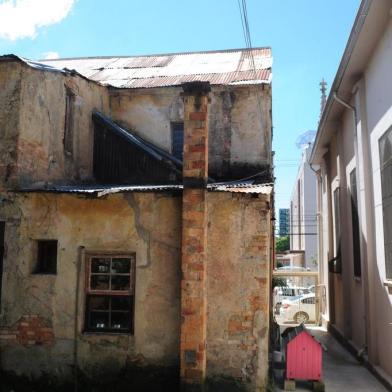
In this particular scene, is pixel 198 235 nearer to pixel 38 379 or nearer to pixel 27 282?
pixel 27 282

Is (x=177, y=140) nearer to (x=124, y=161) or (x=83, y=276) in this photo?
(x=124, y=161)

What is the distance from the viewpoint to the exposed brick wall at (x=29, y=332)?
7621 mm

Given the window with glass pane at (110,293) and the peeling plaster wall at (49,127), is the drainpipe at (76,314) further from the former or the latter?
the peeling plaster wall at (49,127)

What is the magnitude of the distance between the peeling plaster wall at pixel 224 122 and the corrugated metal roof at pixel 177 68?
0.89ft

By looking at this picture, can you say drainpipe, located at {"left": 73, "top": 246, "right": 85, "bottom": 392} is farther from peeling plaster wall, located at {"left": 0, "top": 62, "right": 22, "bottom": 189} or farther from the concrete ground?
the concrete ground

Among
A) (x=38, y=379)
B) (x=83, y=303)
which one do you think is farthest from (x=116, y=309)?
(x=38, y=379)

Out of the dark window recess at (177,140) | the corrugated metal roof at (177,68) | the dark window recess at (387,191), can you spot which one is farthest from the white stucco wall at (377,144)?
the dark window recess at (177,140)

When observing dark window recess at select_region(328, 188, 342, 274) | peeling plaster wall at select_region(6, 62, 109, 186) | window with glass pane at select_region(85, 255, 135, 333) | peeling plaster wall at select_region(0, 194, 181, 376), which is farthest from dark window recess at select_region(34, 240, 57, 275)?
dark window recess at select_region(328, 188, 342, 274)

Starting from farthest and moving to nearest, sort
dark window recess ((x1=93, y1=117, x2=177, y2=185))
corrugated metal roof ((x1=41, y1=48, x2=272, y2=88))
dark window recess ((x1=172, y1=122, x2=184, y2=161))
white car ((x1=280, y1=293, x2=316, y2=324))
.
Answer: white car ((x1=280, y1=293, x2=316, y2=324)) < corrugated metal roof ((x1=41, y1=48, x2=272, y2=88)) < dark window recess ((x1=172, y1=122, x2=184, y2=161)) < dark window recess ((x1=93, y1=117, x2=177, y2=185))

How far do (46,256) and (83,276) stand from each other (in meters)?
0.89

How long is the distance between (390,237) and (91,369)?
5457 mm

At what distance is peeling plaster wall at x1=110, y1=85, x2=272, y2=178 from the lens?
1130 centimetres

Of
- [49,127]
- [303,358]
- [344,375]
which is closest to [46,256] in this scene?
[49,127]

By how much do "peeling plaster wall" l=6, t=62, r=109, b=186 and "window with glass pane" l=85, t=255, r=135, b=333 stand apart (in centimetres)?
206
